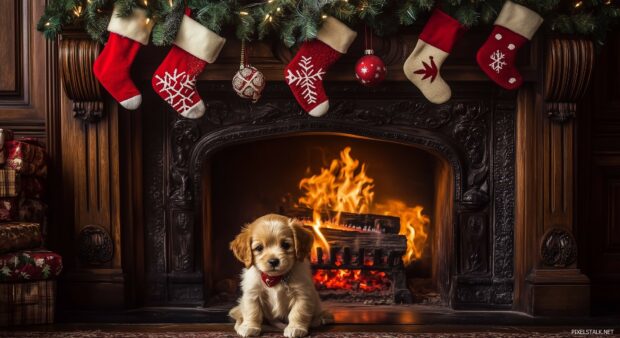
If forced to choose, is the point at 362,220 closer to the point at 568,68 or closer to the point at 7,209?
the point at 568,68

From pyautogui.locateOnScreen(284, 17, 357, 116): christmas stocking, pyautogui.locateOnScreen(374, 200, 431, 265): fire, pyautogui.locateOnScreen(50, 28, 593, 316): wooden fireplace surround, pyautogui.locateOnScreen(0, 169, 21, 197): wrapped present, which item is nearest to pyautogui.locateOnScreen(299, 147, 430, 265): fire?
pyautogui.locateOnScreen(374, 200, 431, 265): fire

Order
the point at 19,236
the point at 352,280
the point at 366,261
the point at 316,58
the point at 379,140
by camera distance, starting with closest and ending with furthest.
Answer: the point at 19,236, the point at 316,58, the point at 379,140, the point at 366,261, the point at 352,280

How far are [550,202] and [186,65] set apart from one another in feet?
5.87

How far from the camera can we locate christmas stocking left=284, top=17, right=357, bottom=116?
8.82 feet

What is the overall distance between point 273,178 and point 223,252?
504 mm

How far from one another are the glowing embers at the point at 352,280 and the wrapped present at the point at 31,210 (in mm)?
1431

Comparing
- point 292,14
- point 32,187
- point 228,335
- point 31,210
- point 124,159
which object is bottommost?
point 228,335

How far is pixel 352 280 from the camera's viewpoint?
3330mm

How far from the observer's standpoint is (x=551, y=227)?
282 centimetres

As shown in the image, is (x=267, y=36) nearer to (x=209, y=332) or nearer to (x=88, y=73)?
(x=88, y=73)

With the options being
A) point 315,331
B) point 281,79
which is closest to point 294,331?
point 315,331

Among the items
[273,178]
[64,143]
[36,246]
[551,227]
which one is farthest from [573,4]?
[36,246]

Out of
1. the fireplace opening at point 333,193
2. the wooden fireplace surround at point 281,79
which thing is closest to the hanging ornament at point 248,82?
the wooden fireplace surround at point 281,79

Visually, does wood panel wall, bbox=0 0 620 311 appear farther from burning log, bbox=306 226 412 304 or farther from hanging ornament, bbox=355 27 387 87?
burning log, bbox=306 226 412 304
